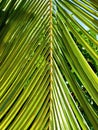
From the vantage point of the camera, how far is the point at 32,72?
1.02 meters

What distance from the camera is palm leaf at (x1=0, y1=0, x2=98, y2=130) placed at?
92cm

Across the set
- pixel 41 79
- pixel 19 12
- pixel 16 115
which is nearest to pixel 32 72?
pixel 41 79

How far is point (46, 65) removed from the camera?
3.35ft

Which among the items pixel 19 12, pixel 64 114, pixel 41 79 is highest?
pixel 19 12

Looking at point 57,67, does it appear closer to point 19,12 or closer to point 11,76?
point 11,76

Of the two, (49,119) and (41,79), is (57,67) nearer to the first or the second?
(41,79)

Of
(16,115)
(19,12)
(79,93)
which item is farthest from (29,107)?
(19,12)

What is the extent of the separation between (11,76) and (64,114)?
0.70ft

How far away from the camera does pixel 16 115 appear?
3.09 feet

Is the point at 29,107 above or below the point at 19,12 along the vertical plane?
below

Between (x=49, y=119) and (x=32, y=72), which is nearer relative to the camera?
(x=49, y=119)

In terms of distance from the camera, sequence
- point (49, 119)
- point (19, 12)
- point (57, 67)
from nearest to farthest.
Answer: point (49, 119)
point (57, 67)
point (19, 12)

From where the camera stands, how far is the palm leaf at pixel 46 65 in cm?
92

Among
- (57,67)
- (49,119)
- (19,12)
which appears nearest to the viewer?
(49,119)
